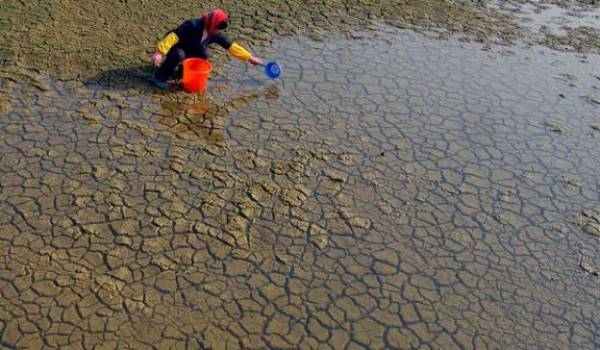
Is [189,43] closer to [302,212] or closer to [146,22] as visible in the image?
[146,22]

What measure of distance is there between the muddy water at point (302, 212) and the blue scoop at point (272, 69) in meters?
0.12

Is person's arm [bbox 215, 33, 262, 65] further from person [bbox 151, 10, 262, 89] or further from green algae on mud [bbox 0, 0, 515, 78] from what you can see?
green algae on mud [bbox 0, 0, 515, 78]

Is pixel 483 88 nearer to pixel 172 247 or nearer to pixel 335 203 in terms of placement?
pixel 335 203

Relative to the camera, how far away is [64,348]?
326 centimetres

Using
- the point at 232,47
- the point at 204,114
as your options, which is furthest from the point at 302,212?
the point at 232,47

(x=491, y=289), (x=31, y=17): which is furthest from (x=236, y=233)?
(x=31, y=17)

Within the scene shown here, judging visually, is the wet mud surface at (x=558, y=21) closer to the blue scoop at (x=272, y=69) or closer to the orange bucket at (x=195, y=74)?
the blue scoop at (x=272, y=69)

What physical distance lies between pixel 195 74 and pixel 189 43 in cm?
37

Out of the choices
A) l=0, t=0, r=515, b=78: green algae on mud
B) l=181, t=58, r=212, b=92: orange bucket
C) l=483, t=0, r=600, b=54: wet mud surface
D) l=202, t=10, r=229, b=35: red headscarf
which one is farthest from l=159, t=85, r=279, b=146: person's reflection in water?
l=483, t=0, r=600, b=54: wet mud surface

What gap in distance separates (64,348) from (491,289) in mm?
2657

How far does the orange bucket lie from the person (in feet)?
0.32

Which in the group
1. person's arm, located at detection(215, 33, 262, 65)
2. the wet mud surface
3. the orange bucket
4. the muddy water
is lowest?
the muddy water

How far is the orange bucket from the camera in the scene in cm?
556

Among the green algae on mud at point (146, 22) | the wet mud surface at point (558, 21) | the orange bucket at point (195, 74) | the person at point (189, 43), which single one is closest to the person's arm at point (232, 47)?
the person at point (189, 43)
